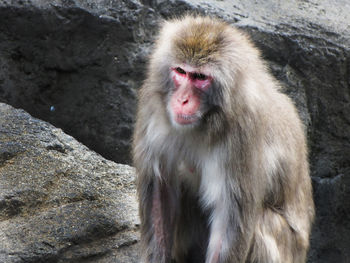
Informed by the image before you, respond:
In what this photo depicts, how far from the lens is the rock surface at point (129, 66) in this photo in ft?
21.7

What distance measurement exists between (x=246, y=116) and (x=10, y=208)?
6.54 feet

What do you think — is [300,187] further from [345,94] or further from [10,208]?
[10,208]

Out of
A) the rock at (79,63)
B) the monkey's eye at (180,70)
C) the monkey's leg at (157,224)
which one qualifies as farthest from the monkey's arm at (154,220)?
the rock at (79,63)

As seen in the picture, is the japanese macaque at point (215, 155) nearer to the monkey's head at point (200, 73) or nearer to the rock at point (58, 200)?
the monkey's head at point (200, 73)

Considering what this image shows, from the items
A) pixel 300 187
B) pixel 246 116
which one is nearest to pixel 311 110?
pixel 300 187

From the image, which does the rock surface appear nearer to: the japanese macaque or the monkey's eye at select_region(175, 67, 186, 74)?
the japanese macaque

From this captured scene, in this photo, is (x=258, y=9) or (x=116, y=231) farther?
(x=258, y=9)

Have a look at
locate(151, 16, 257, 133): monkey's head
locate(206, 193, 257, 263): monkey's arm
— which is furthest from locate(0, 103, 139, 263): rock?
locate(151, 16, 257, 133): monkey's head

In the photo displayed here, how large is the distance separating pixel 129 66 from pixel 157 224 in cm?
227

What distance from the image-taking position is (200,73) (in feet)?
14.5

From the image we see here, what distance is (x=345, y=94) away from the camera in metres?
6.75

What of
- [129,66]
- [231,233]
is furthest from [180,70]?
[129,66]

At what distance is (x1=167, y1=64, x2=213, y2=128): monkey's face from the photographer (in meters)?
4.38

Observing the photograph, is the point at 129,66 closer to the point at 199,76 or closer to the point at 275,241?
the point at 199,76
